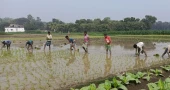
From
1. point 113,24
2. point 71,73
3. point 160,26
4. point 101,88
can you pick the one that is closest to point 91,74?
point 71,73

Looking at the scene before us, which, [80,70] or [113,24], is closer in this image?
[80,70]

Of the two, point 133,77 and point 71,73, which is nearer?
point 133,77

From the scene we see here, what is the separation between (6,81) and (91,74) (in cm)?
292

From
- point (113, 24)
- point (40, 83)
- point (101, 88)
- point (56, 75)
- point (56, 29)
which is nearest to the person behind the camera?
point (101, 88)

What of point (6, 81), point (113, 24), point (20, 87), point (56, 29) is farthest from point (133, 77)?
point (56, 29)

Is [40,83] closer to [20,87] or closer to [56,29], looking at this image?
[20,87]

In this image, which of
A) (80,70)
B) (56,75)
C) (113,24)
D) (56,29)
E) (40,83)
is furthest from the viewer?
(56,29)

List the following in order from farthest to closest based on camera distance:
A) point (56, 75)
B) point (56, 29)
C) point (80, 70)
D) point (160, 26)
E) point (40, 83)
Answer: point (160, 26), point (56, 29), point (80, 70), point (56, 75), point (40, 83)

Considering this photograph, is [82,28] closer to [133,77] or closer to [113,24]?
[113,24]

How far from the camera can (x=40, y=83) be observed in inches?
287

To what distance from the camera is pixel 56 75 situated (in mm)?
8477

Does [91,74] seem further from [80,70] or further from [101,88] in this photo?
[101,88]

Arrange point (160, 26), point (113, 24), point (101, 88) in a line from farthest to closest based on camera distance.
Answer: point (160, 26), point (113, 24), point (101, 88)

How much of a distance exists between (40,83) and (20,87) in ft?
2.18
